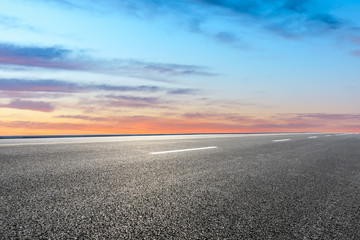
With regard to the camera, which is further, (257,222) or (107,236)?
(257,222)

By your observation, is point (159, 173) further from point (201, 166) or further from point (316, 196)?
point (316, 196)

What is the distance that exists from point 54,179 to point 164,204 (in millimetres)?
1670

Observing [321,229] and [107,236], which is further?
[321,229]

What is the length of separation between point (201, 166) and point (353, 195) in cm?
223

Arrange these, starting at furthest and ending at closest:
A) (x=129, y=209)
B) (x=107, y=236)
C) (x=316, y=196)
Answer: (x=316, y=196)
(x=129, y=209)
(x=107, y=236)

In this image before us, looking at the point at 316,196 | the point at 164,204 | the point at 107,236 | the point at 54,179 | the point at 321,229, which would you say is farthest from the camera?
the point at 54,179

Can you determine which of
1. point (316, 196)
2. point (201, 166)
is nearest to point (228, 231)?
point (316, 196)

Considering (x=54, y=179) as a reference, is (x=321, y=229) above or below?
below

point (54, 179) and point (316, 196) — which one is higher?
point (54, 179)

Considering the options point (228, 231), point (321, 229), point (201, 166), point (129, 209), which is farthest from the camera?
point (201, 166)

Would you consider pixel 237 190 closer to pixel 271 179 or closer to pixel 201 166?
pixel 271 179

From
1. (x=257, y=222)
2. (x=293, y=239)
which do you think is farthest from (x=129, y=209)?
(x=293, y=239)

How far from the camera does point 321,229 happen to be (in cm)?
213

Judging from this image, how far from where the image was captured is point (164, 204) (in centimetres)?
257
